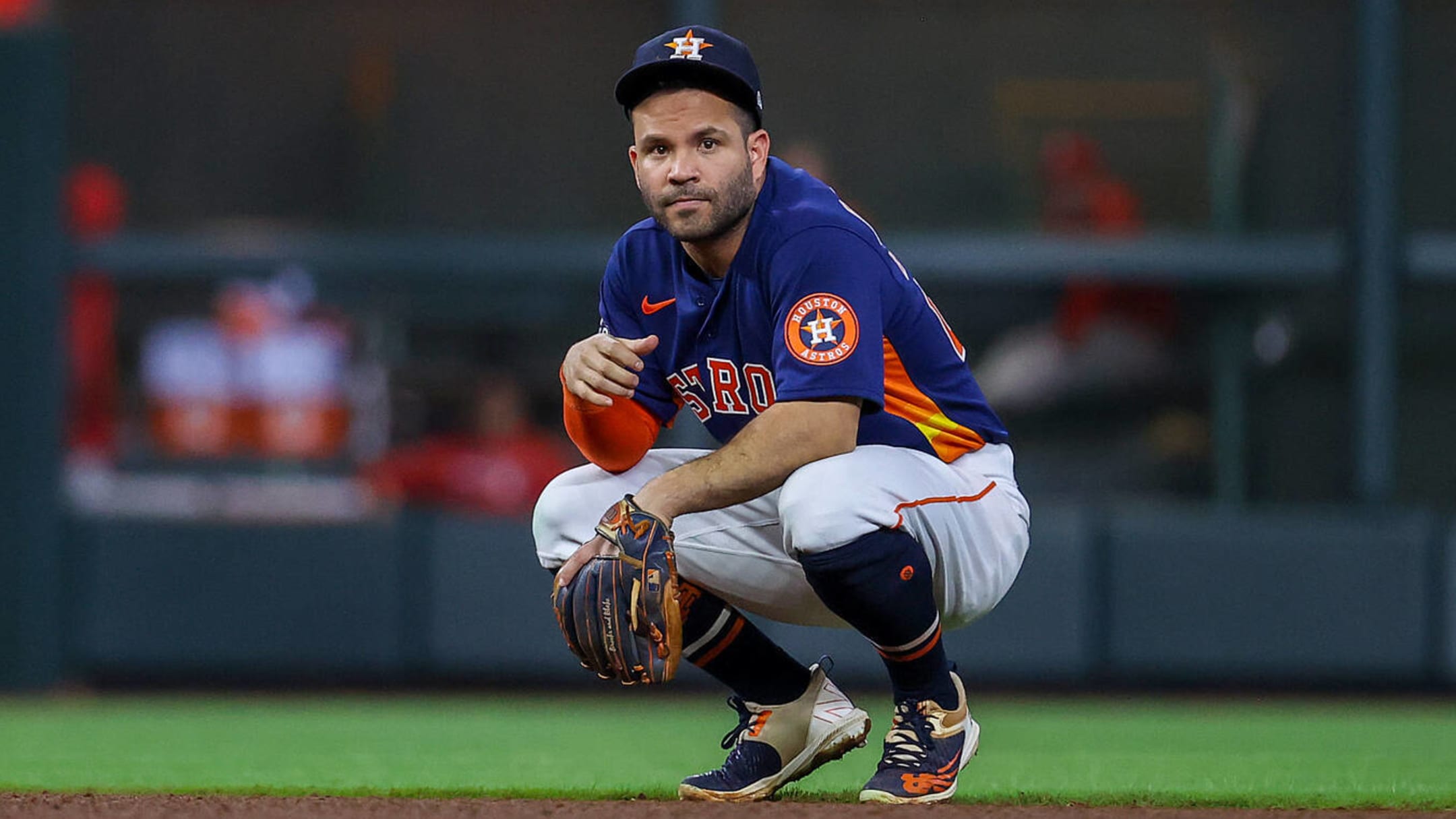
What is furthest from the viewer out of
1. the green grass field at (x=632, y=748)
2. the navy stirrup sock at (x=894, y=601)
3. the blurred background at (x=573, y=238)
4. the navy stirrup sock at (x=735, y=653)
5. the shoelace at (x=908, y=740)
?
the blurred background at (x=573, y=238)

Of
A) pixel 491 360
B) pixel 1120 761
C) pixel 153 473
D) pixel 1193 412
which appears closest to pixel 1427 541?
pixel 1193 412

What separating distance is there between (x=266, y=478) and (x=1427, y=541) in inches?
164

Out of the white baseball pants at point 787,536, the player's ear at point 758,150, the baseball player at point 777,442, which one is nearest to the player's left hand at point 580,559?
the baseball player at point 777,442

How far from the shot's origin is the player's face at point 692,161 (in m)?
2.96

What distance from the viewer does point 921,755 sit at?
3.01m

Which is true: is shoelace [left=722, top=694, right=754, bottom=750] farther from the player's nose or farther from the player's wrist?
the player's nose

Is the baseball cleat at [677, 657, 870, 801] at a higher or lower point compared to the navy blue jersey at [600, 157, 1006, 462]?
lower

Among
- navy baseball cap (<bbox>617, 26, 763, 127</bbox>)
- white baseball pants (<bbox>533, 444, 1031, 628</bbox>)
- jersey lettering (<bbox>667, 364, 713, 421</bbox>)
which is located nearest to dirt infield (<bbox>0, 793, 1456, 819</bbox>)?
white baseball pants (<bbox>533, 444, 1031, 628</bbox>)

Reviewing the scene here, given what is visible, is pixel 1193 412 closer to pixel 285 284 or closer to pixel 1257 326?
pixel 1257 326

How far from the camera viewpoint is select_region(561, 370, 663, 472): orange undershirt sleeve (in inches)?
123

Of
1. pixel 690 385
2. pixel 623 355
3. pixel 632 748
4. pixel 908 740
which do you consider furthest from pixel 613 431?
pixel 632 748

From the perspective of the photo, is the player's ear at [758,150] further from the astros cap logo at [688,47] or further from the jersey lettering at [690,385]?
the jersey lettering at [690,385]

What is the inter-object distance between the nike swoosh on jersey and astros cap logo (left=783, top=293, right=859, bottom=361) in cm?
34

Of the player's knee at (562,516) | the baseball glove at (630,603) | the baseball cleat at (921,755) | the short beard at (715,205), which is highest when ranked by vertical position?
the short beard at (715,205)
